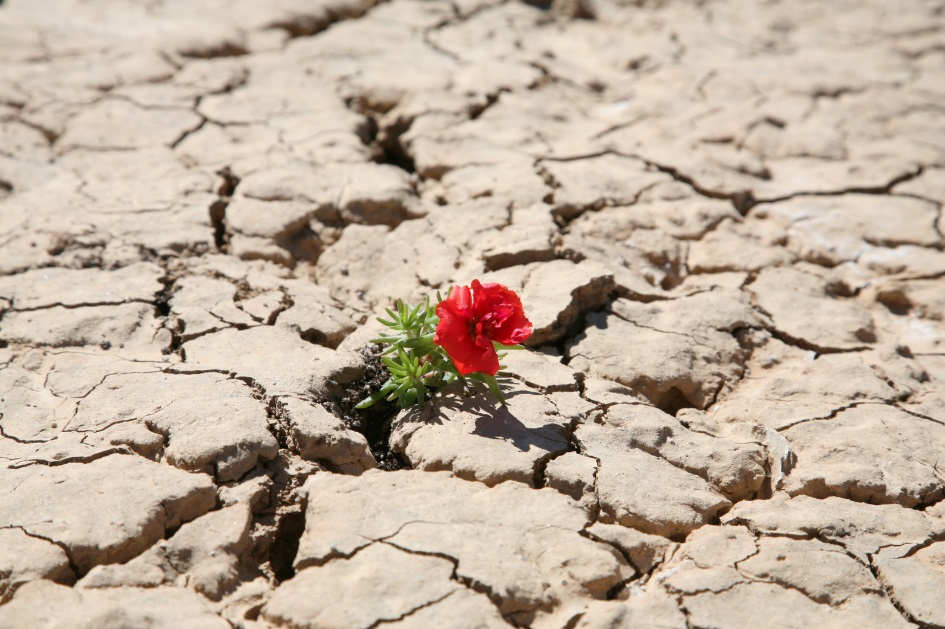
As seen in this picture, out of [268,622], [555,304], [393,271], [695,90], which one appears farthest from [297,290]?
[695,90]

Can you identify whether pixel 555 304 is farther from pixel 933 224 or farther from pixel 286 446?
→ pixel 933 224

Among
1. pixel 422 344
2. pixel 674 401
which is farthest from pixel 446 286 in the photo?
pixel 674 401

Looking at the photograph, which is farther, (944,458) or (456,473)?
(944,458)

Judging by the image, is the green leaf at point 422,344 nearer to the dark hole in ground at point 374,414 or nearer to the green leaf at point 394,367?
the green leaf at point 394,367

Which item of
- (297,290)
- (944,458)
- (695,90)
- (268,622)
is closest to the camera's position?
(268,622)

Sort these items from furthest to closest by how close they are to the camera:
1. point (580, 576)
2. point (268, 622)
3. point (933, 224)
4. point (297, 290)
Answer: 1. point (933, 224)
2. point (297, 290)
3. point (580, 576)
4. point (268, 622)

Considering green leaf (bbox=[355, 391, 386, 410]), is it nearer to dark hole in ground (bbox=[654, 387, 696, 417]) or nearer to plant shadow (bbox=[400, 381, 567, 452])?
plant shadow (bbox=[400, 381, 567, 452])
